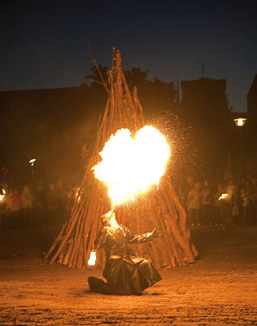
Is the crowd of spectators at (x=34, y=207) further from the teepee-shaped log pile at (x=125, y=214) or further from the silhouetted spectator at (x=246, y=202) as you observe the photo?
the teepee-shaped log pile at (x=125, y=214)

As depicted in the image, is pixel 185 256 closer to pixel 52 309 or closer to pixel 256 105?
pixel 52 309

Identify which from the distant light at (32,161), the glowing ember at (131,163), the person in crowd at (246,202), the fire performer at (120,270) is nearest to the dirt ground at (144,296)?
the fire performer at (120,270)

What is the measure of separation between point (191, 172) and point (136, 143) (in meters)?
13.6

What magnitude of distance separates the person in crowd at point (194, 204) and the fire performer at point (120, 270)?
810 cm

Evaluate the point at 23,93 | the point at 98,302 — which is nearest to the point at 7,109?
the point at 23,93

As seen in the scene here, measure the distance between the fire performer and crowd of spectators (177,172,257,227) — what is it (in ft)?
22.8

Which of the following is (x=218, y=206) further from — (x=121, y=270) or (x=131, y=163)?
(x=121, y=270)

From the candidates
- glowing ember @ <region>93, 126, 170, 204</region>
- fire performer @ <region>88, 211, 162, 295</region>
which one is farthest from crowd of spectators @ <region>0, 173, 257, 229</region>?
fire performer @ <region>88, 211, 162, 295</region>

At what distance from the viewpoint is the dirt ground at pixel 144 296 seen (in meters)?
4.96

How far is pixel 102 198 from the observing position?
29.5 ft

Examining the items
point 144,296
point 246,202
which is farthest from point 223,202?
point 144,296

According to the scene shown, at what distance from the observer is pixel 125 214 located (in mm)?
8719

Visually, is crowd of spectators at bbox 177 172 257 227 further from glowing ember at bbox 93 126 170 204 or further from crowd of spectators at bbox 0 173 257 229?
glowing ember at bbox 93 126 170 204

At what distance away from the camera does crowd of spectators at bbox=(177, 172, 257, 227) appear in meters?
14.2
